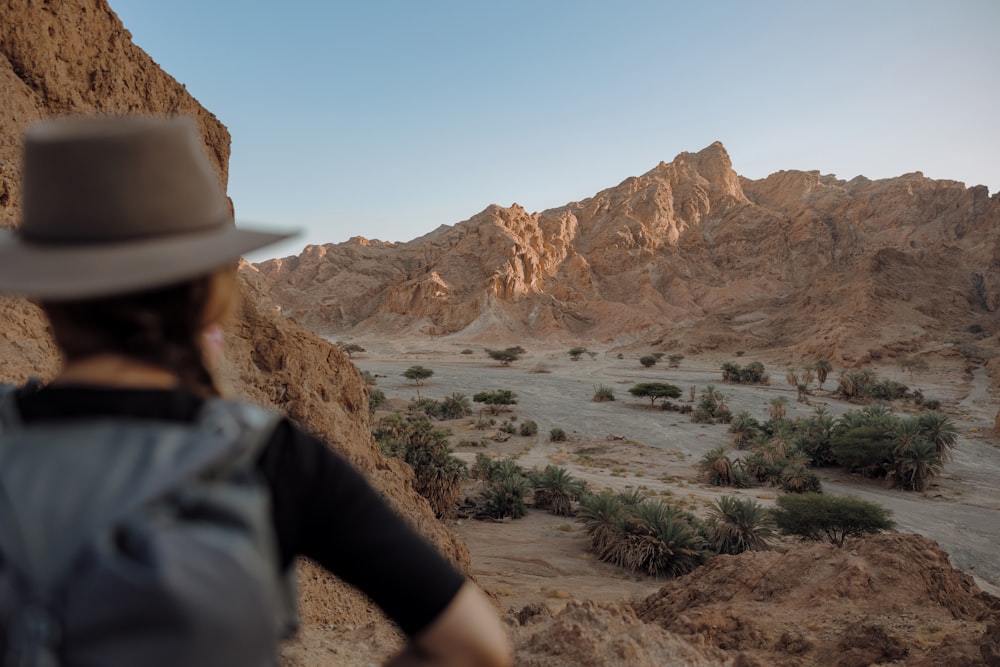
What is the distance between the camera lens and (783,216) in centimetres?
9512

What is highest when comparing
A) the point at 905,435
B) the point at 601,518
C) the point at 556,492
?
the point at 905,435

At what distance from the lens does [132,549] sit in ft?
2.41

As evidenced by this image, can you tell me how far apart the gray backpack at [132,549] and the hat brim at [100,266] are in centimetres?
20

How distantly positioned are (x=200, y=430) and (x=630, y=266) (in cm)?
9554

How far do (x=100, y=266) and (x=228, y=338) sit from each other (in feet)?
19.7

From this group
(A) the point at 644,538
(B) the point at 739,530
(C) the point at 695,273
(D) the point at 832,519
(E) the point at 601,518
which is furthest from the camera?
(C) the point at 695,273

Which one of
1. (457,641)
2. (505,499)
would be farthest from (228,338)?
(505,499)

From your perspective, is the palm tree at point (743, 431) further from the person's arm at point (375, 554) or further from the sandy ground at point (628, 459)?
the person's arm at point (375, 554)

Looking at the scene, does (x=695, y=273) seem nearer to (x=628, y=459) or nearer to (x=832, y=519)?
(x=628, y=459)

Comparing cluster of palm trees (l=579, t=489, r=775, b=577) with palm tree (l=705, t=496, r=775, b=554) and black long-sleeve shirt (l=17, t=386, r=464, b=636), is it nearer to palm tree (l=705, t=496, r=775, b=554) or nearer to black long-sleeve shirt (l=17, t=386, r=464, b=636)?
palm tree (l=705, t=496, r=775, b=554)

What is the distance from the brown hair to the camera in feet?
2.97

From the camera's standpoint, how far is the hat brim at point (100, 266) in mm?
839

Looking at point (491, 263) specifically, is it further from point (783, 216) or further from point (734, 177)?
point (734, 177)

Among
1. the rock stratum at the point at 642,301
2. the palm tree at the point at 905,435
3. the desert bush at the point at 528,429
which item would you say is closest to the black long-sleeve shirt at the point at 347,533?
the rock stratum at the point at 642,301
